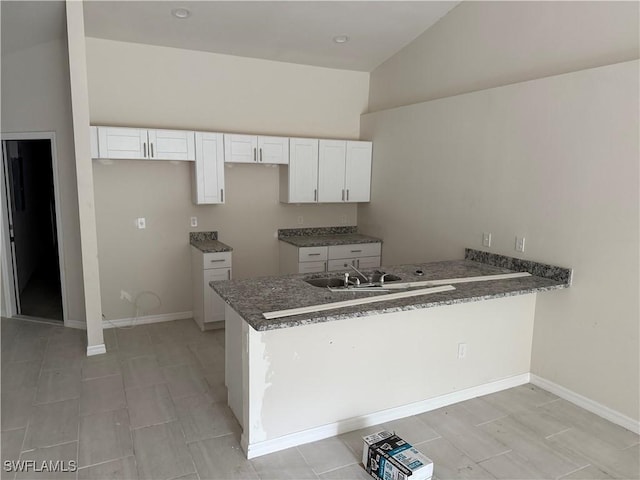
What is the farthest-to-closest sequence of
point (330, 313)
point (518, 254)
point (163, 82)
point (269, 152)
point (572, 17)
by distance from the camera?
1. point (269, 152)
2. point (163, 82)
3. point (518, 254)
4. point (572, 17)
5. point (330, 313)

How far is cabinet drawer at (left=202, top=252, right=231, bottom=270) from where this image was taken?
14.5 ft

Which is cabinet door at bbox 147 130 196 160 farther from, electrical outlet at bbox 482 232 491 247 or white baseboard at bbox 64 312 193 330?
electrical outlet at bbox 482 232 491 247

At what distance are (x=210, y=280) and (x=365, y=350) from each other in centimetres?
224

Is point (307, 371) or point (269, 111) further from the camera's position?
point (269, 111)

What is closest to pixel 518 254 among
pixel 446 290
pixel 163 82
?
pixel 446 290

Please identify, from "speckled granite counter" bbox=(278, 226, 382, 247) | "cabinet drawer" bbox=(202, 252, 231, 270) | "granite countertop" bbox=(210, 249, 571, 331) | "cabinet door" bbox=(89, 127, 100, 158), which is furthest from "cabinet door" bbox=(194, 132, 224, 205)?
"granite countertop" bbox=(210, 249, 571, 331)

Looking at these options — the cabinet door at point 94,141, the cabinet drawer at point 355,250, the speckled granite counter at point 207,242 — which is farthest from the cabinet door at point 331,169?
the cabinet door at point 94,141

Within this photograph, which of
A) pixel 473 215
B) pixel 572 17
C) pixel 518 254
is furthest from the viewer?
pixel 473 215

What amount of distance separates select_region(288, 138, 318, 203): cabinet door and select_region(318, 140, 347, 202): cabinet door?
0.06 metres

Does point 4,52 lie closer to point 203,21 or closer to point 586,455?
point 203,21

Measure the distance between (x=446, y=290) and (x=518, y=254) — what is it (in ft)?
3.22

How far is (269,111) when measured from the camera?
5.04 metres

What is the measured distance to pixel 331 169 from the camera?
16.9 ft

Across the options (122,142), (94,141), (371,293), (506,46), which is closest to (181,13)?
(122,142)
